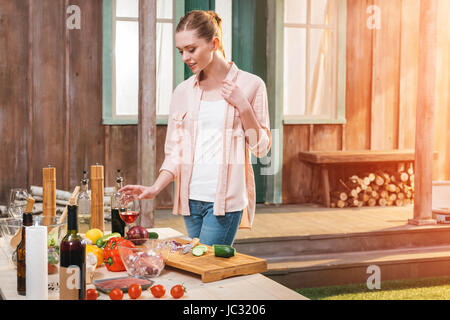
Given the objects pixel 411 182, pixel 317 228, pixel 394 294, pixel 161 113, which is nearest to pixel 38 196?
pixel 161 113

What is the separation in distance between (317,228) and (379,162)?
207 cm

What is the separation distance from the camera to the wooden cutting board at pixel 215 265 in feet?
6.65

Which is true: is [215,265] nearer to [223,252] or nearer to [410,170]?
[223,252]

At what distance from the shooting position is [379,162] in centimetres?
734

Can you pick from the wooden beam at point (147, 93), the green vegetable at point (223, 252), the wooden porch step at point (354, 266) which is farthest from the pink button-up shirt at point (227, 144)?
the wooden porch step at point (354, 266)

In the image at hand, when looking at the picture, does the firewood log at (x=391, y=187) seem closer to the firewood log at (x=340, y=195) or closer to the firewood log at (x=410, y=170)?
the firewood log at (x=410, y=170)

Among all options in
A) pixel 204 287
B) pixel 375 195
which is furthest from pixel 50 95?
pixel 204 287

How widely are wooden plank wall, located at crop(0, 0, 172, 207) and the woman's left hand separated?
401cm

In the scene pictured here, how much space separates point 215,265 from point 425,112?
4309 millimetres

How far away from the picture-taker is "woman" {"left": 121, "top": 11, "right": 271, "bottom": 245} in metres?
2.61

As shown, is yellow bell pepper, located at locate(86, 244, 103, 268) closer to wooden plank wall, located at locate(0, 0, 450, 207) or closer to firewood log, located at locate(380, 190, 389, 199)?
wooden plank wall, located at locate(0, 0, 450, 207)

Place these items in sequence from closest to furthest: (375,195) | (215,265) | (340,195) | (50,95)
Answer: (215,265) → (50,95) → (340,195) → (375,195)

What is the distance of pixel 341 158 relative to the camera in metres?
6.84
